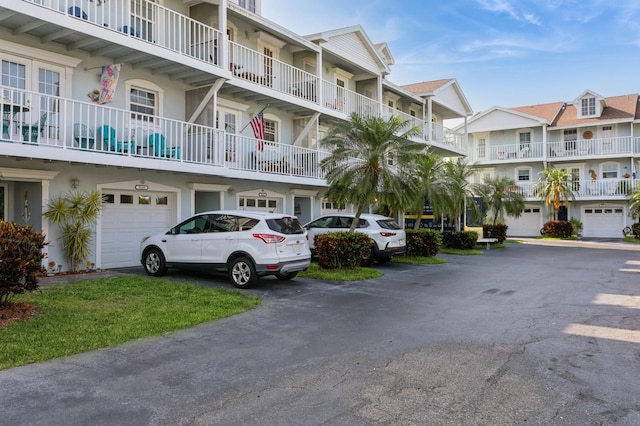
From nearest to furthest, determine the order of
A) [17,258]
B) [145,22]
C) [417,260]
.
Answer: [17,258], [145,22], [417,260]

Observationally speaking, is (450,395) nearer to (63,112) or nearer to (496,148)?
(63,112)

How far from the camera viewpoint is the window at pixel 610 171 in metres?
34.0

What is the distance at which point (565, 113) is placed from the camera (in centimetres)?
3809

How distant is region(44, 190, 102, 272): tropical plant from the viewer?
11352 mm

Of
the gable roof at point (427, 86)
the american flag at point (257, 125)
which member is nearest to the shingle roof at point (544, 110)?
the gable roof at point (427, 86)

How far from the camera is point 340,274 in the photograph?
41.3 ft

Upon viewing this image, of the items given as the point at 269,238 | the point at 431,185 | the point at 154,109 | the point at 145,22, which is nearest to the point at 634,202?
the point at 431,185

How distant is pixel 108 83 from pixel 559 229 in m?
31.3

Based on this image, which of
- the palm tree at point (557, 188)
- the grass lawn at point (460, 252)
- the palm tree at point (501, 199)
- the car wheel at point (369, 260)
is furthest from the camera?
the palm tree at point (557, 188)

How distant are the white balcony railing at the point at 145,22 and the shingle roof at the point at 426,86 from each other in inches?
641

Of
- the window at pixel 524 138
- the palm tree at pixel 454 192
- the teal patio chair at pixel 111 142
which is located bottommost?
the palm tree at pixel 454 192

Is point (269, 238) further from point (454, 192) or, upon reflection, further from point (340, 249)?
point (454, 192)

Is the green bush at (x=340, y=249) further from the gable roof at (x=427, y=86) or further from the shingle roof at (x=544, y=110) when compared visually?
the shingle roof at (x=544, y=110)

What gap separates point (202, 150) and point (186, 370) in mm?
9585
